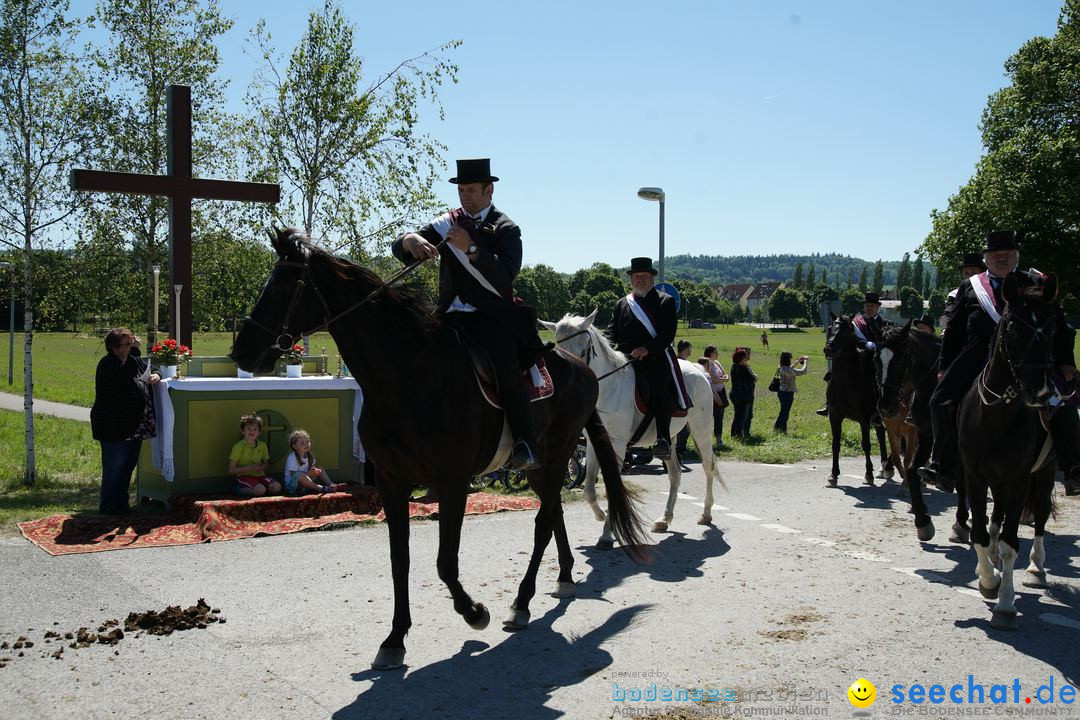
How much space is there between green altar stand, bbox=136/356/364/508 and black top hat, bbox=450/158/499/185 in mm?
4964

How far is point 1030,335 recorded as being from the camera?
6.36 m

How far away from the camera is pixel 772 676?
17.7ft

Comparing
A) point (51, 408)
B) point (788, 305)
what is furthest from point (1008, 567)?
point (788, 305)

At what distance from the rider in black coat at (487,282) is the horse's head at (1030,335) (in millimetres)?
3481

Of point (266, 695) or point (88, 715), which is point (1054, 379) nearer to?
point (266, 695)

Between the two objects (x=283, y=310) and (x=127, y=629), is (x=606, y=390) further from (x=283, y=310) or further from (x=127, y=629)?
(x=127, y=629)

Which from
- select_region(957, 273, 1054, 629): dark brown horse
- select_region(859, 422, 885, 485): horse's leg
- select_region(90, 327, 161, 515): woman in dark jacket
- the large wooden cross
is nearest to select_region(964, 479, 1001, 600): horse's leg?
select_region(957, 273, 1054, 629): dark brown horse

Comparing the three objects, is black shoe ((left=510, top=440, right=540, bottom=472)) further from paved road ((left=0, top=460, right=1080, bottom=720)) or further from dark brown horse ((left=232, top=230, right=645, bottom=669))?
paved road ((left=0, top=460, right=1080, bottom=720))

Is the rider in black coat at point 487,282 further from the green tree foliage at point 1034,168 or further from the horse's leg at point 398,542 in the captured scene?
the green tree foliage at point 1034,168

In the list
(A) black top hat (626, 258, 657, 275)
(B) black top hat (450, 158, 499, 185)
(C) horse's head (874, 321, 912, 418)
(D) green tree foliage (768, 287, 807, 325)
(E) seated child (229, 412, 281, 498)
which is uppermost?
(D) green tree foliage (768, 287, 807, 325)

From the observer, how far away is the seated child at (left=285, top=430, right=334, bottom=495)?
34.6 ft

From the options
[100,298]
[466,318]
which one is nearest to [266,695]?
[466,318]

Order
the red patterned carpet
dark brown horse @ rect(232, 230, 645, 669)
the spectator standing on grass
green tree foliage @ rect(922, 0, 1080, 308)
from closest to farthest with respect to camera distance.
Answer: dark brown horse @ rect(232, 230, 645, 669), the red patterned carpet, the spectator standing on grass, green tree foliage @ rect(922, 0, 1080, 308)

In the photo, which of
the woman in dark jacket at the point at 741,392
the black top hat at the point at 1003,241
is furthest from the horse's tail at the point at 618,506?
the woman in dark jacket at the point at 741,392
